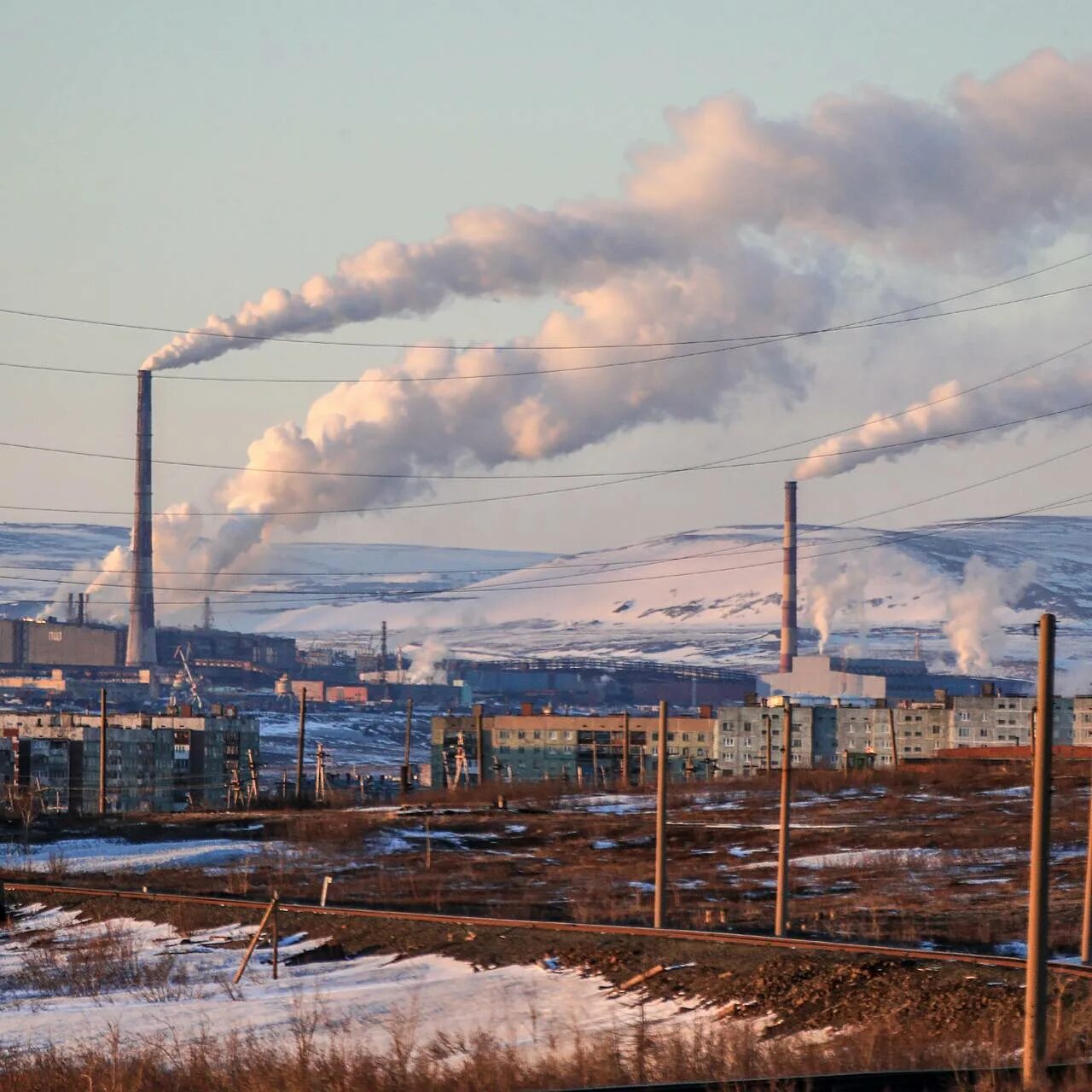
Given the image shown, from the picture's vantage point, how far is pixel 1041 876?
13.3 meters

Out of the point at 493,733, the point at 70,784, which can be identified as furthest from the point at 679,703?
the point at 70,784

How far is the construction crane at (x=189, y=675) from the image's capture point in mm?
158113

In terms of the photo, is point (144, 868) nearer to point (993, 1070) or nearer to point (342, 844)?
point (342, 844)

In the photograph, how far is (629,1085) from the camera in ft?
41.5

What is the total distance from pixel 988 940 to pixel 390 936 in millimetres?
8129

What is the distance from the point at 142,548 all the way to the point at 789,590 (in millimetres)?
58599

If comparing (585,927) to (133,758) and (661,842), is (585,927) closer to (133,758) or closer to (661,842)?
(661,842)

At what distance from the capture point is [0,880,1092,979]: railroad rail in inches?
806

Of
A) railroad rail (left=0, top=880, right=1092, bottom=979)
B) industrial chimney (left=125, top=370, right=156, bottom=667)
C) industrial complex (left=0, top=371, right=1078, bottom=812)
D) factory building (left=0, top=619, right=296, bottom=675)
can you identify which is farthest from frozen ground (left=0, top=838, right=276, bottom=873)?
factory building (left=0, top=619, right=296, bottom=675)

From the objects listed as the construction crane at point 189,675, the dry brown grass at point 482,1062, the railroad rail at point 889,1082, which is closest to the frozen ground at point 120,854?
the dry brown grass at point 482,1062

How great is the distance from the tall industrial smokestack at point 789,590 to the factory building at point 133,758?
74.5m

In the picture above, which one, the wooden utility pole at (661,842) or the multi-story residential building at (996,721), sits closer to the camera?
the wooden utility pole at (661,842)

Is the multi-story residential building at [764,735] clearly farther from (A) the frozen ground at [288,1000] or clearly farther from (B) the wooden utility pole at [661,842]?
(A) the frozen ground at [288,1000]

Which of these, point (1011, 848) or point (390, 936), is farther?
point (1011, 848)
